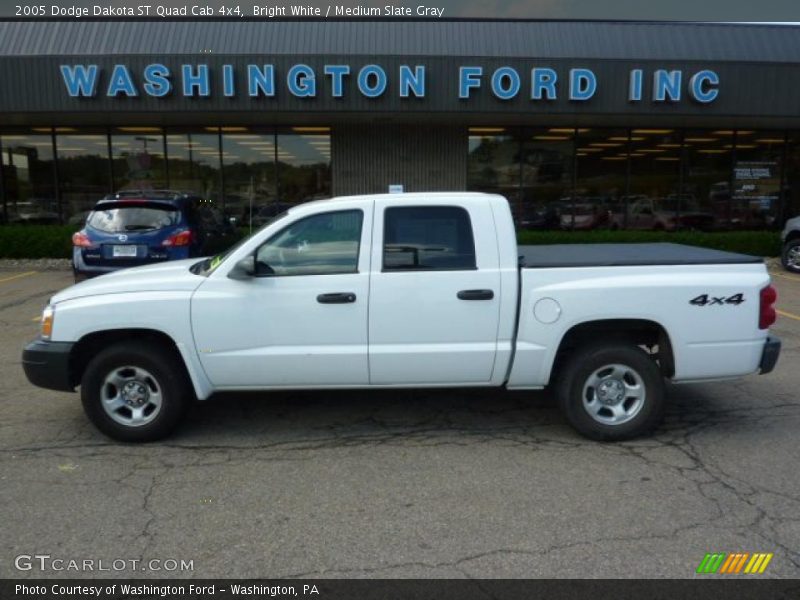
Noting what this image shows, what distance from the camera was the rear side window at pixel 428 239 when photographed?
4684 millimetres

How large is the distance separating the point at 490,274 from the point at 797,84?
13403mm

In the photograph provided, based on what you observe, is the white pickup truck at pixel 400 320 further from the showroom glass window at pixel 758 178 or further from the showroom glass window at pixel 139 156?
the showroom glass window at pixel 758 178

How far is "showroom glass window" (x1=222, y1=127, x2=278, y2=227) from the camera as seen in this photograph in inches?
669

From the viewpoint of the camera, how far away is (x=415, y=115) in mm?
14906

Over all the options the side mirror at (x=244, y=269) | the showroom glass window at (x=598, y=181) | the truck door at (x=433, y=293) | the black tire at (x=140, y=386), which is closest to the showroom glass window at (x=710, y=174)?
the showroom glass window at (x=598, y=181)

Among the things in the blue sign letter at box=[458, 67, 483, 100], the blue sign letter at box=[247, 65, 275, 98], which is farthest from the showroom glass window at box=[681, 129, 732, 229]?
the blue sign letter at box=[247, 65, 275, 98]

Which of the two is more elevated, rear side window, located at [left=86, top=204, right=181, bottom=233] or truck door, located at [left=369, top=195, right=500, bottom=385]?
rear side window, located at [left=86, top=204, right=181, bottom=233]

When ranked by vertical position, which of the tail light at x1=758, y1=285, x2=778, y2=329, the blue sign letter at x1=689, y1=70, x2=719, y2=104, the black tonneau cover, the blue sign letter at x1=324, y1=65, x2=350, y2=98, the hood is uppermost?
the blue sign letter at x1=324, y1=65, x2=350, y2=98

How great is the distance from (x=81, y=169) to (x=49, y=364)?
46.9ft

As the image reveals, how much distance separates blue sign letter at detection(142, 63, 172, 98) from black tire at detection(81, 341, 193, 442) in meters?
10.7

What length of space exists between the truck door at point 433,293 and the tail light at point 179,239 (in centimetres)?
547

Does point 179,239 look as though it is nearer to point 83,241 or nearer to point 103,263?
point 103,263

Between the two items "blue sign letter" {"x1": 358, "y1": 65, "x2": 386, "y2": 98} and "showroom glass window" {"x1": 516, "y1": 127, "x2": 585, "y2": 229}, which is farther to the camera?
"showroom glass window" {"x1": 516, "y1": 127, "x2": 585, "y2": 229}

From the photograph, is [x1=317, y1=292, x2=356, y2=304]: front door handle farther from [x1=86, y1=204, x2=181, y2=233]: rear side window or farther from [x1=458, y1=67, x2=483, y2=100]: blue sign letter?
[x1=458, y1=67, x2=483, y2=100]: blue sign letter
